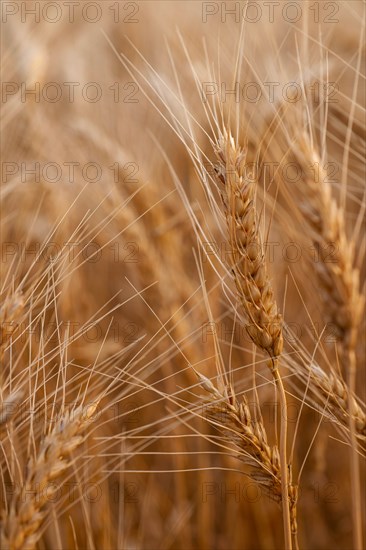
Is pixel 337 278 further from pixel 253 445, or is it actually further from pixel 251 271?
pixel 253 445

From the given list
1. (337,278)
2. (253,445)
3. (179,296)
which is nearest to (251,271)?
(337,278)

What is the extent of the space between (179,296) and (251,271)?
85 cm

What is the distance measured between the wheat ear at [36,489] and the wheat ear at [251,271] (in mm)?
303

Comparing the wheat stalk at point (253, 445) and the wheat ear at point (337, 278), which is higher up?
the wheat ear at point (337, 278)

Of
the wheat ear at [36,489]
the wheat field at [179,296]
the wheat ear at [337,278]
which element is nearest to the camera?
the wheat ear at [337,278]

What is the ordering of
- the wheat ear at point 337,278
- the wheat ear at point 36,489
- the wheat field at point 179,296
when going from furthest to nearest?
1. the wheat field at point 179,296
2. the wheat ear at point 36,489
3. the wheat ear at point 337,278

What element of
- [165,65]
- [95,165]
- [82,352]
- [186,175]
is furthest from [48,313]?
[165,65]

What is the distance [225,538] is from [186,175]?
1224 mm

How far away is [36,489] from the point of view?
92 cm

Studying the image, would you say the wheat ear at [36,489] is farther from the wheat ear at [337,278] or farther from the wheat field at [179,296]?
the wheat ear at [337,278]

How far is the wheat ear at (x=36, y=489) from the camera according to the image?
2.97ft

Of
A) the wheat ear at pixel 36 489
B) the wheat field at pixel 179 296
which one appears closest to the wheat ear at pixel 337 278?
the wheat field at pixel 179 296

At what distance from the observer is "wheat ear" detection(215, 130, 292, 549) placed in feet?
3.08

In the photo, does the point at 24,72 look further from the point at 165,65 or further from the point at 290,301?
the point at 290,301
